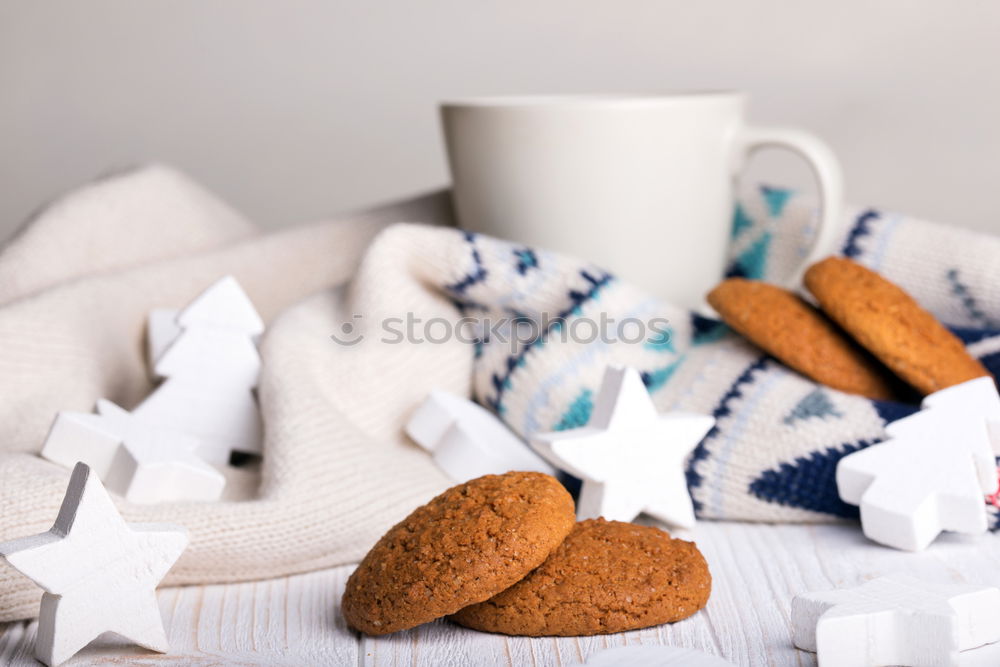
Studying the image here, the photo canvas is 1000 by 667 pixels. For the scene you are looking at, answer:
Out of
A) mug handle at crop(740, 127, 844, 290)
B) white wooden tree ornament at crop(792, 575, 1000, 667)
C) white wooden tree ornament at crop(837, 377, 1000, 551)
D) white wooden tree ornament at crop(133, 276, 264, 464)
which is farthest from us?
mug handle at crop(740, 127, 844, 290)

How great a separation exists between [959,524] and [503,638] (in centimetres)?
28

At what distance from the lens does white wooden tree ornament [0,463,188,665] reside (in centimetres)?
49

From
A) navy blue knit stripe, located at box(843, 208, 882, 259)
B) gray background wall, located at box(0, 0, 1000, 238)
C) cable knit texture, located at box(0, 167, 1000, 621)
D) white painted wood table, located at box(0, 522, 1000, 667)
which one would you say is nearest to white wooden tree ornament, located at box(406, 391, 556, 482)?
cable knit texture, located at box(0, 167, 1000, 621)

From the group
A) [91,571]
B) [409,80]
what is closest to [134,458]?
[91,571]

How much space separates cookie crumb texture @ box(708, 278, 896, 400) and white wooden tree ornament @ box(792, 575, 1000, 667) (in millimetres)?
233

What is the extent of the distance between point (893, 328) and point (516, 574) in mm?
322

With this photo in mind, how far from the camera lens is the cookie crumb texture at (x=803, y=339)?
27.7 inches

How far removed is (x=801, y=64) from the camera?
4.41 feet

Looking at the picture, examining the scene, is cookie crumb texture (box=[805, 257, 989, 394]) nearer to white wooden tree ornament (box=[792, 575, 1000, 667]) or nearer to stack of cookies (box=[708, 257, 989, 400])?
stack of cookies (box=[708, 257, 989, 400])

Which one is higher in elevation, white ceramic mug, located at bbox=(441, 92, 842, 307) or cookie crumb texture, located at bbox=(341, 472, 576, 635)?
white ceramic mug, located at bbox=(441, 92, 842, 307)

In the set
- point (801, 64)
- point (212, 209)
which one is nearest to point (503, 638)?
point (212, 209)

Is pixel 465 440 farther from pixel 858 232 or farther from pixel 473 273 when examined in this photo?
pixel 858 232

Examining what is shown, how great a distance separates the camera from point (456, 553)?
Result: 1.65 ft

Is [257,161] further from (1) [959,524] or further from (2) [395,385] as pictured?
(1) [959,524]
